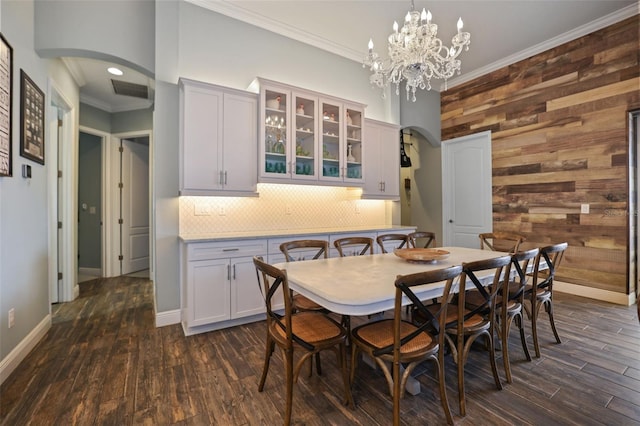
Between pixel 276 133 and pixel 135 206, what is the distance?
3.72 meters

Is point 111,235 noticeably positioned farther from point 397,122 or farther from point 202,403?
point 397,122

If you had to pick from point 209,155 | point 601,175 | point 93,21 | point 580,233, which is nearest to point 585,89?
point 601,175

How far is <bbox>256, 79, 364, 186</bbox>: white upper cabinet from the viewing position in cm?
340

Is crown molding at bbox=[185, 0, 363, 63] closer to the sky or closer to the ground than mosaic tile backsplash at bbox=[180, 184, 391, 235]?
closer to the sky

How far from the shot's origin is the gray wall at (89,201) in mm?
5293

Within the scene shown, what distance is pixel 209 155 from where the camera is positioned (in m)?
3.06

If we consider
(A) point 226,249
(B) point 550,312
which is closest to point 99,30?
(A) point 226,249

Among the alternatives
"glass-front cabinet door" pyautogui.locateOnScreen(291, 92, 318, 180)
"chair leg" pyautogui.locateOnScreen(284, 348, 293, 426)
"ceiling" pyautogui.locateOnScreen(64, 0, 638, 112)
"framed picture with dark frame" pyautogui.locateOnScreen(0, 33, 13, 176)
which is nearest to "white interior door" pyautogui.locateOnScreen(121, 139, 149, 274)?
"ceiling" pyautogui.locateOnScreen(64, 0, 638, 112)

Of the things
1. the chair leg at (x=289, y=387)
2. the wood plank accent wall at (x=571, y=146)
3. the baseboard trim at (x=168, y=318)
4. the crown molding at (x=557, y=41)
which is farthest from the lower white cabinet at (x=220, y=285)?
the crown molding at (x=557, y=41)

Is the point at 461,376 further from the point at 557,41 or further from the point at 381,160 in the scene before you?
the point at 557,41

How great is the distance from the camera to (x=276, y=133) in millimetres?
3484

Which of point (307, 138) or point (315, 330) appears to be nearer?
point (315, 330)

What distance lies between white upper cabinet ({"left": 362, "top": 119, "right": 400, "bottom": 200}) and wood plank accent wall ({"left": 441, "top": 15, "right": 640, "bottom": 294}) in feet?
5.52

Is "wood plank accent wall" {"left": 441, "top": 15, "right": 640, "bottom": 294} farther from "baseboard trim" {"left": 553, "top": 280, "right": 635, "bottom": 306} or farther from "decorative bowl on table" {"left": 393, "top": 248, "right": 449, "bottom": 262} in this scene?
"decorative bowl on table" {"left": 393, "top": 248, "right": 449, "bottom": 262}
